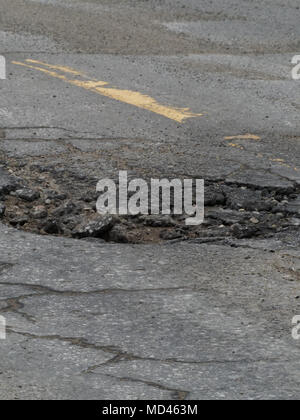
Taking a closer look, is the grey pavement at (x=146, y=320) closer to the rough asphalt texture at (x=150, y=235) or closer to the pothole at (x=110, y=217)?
the rough asphalt texture at (x=150, y=235)

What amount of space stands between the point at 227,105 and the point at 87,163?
190cm

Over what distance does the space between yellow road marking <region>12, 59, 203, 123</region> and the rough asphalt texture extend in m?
0.10

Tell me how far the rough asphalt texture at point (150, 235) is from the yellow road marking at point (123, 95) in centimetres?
10

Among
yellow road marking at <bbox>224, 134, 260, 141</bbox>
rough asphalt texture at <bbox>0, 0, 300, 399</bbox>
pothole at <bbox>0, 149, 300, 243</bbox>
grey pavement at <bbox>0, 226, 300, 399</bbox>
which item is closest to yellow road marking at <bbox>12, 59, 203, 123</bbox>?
rough asphalt texture at <bbox>0, 0, 300, 399</bbox>

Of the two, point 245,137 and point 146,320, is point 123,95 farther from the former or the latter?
point 146,320

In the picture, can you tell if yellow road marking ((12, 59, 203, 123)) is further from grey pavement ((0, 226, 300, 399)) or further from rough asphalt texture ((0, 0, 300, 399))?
grey pavement ((0, 226, 300, 399))

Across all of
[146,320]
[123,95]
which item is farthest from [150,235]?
[123,95]

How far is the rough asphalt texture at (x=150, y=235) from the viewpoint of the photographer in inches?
Result: 140

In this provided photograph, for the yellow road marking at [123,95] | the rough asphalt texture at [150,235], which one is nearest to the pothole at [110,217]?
the rough asphalt texture at [150,235]

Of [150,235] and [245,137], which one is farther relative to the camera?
[245,137]

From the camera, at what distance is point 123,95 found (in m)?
7.50

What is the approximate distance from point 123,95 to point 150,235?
2.76 m
